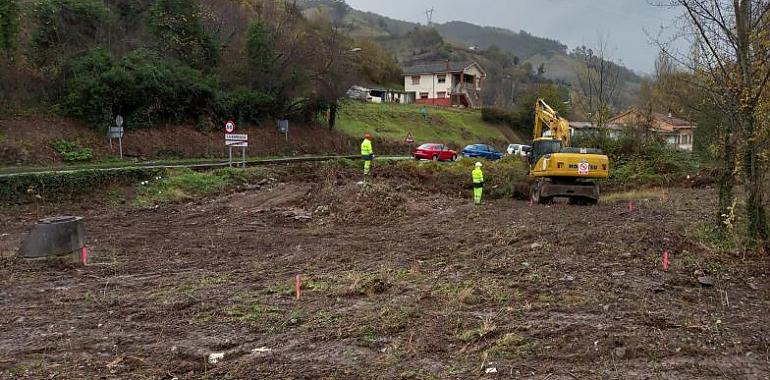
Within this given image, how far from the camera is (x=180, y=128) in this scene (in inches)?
1104

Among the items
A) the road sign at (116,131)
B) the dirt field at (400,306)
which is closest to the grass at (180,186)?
the dirt field at (400,306)

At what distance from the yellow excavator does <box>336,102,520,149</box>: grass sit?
21990 mm

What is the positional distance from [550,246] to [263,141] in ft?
77.5

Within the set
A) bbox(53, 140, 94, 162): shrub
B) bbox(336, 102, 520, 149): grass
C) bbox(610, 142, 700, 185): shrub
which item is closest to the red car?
bbox(336, 102, 520, 149): grass

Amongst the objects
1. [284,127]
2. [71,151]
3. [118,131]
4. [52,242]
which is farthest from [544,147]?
[71,151]

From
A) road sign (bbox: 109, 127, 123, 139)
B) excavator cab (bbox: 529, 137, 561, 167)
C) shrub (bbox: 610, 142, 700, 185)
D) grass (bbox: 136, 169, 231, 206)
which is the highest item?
road sign (bbox: 109, 127, 123, 139)

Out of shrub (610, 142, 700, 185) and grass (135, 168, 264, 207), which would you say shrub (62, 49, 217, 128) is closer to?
grass (135, 168, 264, 207)

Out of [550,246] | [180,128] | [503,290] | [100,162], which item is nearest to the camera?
[503,290]

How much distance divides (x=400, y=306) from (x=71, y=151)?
68.5 feet

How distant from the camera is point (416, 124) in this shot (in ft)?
160

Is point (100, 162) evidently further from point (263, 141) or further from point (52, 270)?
point (52, 270)

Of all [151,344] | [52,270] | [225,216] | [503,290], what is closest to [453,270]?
→ [503,290]

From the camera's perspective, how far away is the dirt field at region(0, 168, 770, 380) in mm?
5453

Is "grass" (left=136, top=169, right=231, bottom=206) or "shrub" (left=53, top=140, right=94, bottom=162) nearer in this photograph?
"grass" (left=136, top=169, right=231, bottom=206)
